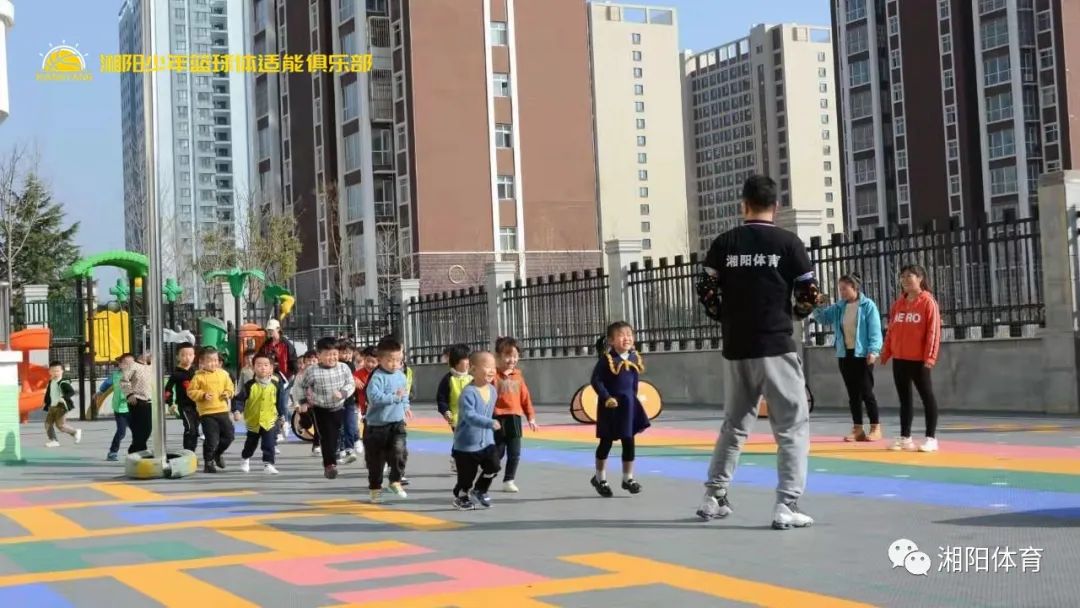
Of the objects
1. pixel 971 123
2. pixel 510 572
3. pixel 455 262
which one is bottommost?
pixel 510 572

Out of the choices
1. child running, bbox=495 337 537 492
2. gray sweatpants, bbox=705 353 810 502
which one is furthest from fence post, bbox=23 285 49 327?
gray sweatpants, bbox=705 353 810 502

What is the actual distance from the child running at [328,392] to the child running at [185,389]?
2720 millimetres

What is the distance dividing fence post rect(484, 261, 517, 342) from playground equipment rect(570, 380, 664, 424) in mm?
9497

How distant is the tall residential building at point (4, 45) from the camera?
16703 mm

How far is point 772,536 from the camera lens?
798cm

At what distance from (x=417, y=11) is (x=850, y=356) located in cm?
4901

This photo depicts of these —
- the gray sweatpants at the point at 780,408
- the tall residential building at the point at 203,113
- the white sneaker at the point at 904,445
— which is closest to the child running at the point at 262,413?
the white sneaker at the point at 904,445

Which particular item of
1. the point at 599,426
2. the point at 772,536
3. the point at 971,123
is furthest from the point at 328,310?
the point at 971,123

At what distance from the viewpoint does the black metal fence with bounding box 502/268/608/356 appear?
26094 mm

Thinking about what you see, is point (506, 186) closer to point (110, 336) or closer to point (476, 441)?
point (110, 336)

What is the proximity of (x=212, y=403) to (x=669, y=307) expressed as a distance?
11.0 m

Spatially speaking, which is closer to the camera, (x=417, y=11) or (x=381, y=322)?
(x=381, y=322)

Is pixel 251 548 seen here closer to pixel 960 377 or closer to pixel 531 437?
pixel 531 437

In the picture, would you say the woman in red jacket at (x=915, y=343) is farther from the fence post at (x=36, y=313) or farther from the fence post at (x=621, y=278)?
the fence post at (x=36, y=313)
